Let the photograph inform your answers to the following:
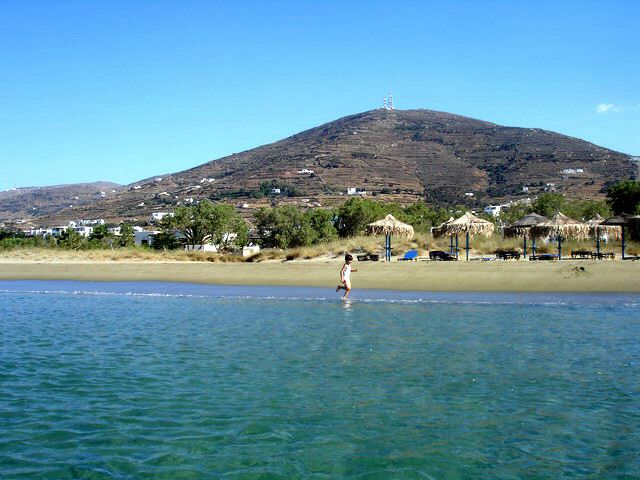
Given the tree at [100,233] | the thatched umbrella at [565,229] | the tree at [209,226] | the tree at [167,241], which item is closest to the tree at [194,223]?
the tree at [209,226]

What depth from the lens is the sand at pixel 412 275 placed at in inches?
937

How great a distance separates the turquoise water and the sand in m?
6.40

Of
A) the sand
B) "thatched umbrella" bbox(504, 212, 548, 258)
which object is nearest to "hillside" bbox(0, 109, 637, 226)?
"thatched umbrella" bbox(504, 212, 548, 258)

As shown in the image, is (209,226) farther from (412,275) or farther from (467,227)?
(412,275)

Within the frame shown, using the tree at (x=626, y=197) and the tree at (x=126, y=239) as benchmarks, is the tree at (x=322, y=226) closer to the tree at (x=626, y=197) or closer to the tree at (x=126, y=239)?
the tree at (x=126, y=239)

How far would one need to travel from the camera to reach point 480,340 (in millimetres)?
13555

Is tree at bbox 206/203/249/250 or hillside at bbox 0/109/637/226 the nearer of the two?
tree at bbox 206/203/249/250

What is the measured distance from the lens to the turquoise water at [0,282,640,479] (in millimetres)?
6547

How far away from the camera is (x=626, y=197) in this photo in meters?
44.4

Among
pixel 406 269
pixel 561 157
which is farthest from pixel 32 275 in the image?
pixel 561 157

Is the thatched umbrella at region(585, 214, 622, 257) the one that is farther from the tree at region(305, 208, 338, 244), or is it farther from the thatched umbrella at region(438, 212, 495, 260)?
the tree at region(305, 208, 338, 244)

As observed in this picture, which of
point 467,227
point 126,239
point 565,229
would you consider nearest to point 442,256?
point 467,227

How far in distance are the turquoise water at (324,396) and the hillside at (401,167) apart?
→ 7471 cm

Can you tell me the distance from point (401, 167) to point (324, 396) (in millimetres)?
108100
